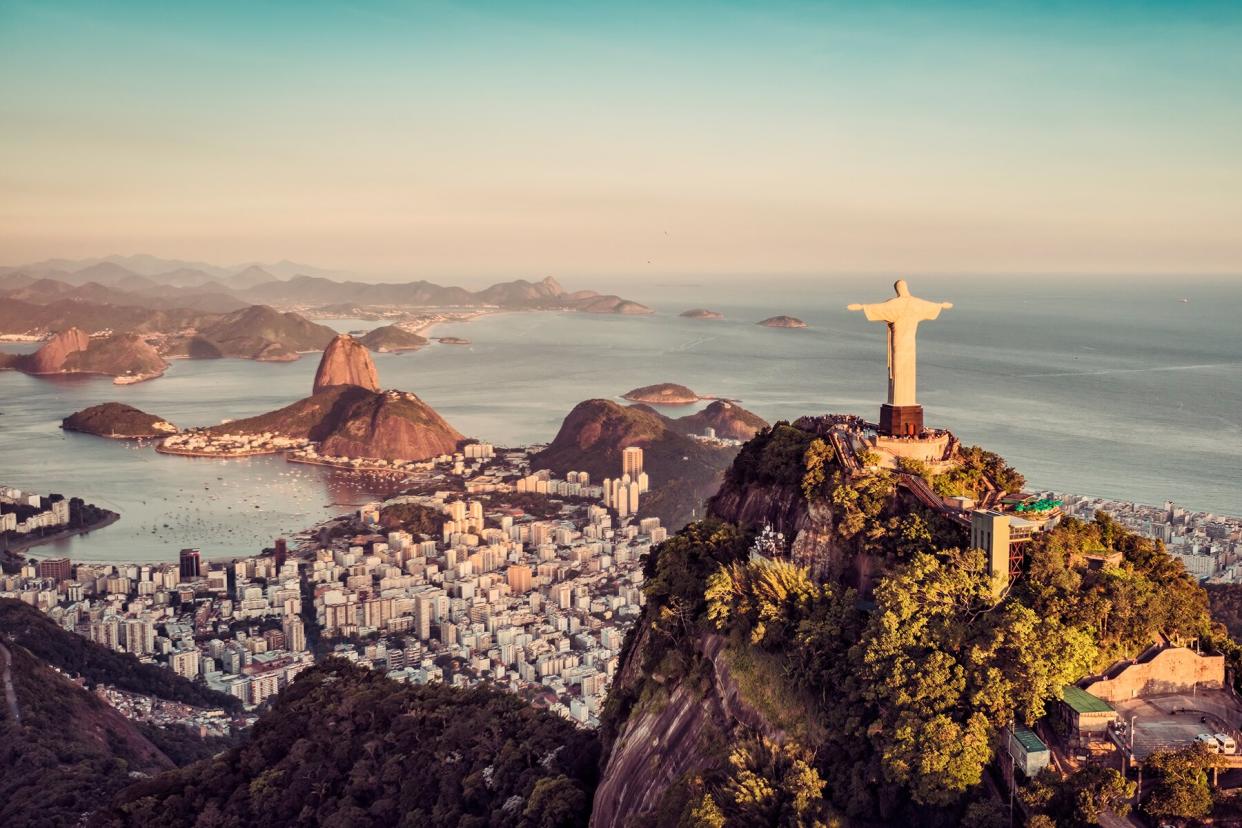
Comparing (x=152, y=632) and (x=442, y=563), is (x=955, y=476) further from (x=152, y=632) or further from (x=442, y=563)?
(x=442, y=563)

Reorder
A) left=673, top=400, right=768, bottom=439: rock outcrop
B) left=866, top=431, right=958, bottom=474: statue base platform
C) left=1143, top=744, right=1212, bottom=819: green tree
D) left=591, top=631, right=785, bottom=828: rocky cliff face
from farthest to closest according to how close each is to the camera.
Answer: left=673, top=400, right=768, bottom=439: rock outcrop, left=866, top=431, right=958, bottom=474: statue base platform, left=591, top=631, right=785, bottom=828: rocky cliff face, left=1143, top=744, right=1212, bottom=819: green tree

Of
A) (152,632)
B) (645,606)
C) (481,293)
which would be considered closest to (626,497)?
(152,632)

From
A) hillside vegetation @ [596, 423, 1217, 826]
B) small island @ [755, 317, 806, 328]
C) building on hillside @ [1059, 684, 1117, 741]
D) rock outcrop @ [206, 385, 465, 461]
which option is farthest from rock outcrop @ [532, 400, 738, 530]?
small island @ [755, 317, 806, 328]

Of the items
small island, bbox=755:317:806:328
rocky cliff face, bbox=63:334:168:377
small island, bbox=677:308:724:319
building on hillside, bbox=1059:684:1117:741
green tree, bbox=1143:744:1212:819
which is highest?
small island, bbox=677:308:724:319

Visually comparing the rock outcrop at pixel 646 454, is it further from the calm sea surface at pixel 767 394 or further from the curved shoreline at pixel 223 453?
the curved shoreline at pixel 223 453

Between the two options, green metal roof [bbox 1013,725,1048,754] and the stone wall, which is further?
the stone wall

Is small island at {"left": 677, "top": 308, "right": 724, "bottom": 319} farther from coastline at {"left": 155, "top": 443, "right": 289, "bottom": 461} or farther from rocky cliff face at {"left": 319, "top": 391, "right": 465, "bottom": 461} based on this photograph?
coastline at {"left": 155, "top": 443, "right": 289, "bottom": 461}
